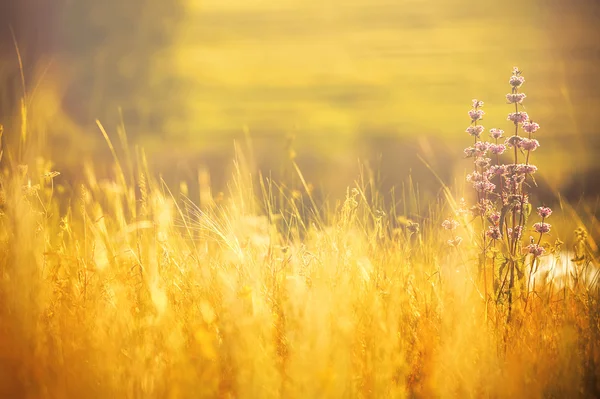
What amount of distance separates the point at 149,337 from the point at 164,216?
523mm

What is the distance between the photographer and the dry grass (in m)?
1.44

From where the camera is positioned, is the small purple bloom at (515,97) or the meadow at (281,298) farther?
the small purple bloom at (515,97)

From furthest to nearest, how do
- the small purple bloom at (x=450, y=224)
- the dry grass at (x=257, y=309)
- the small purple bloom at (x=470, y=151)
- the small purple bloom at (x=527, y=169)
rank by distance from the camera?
the small purple bloom at (x=450, y=224), the small purple bloom at (x=470, y=151), the small purple bloom at (x=527, y=169), the dry grass at (x=257, y=309)

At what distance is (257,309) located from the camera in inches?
63.6

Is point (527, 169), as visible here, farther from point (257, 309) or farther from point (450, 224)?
point (257, 309)

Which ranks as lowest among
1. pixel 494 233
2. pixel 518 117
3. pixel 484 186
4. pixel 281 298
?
pixel 281 298

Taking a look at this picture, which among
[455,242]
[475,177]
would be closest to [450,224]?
[455,242]

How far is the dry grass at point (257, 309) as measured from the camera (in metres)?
1.44

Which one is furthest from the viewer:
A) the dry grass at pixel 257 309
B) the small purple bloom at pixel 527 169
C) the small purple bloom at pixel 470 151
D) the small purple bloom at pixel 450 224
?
the small purple bloom at pixel 450 224

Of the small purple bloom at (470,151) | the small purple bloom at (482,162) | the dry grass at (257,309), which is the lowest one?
the dry grass at (257,309)

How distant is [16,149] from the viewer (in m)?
1.84

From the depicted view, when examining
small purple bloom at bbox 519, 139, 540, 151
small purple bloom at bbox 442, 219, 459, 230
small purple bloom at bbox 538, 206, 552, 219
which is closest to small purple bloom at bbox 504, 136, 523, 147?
small purple bloom at bbox 519, 139, 540, 151

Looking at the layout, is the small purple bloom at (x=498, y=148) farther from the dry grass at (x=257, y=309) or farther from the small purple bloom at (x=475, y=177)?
the dry grass at (x=257, y=309)

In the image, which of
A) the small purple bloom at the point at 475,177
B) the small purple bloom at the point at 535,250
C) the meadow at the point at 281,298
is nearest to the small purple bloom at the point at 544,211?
the meadow at the point at 281,298
